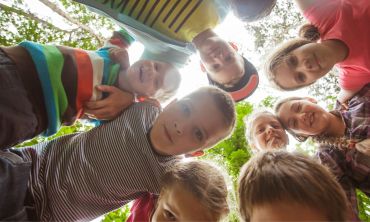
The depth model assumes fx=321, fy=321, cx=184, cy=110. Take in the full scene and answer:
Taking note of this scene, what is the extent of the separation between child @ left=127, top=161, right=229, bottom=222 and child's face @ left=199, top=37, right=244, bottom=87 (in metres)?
0.71

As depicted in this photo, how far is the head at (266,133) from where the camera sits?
2686 millimetres

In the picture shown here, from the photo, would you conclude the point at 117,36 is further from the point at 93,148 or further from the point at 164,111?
the point at 93,148

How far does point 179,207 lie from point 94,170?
53 cm

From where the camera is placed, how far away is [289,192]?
1158 mm

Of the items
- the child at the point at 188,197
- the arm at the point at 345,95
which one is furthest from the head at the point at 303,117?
the child at the point at 188,197

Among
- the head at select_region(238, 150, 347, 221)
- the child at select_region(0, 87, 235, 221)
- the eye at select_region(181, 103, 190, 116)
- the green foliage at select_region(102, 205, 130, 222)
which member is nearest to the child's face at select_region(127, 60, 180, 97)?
the child at select_region(0, 87, 235, 221)

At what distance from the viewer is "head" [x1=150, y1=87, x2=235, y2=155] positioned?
1.96 meters

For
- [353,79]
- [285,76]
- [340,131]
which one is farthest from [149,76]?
[353,79]

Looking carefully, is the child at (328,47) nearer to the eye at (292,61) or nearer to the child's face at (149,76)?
the eye at (292,61)

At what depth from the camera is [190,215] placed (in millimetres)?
1670

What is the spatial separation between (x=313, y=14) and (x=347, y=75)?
25.5 inches

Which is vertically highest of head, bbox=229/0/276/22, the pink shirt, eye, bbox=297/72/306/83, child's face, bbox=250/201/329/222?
the pink shirt

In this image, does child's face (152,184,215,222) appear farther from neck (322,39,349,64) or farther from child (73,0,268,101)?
neck (322,39,349,64)

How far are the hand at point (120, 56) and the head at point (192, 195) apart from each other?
0.74 meters
